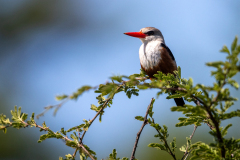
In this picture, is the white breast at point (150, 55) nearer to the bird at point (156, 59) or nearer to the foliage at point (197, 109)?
the bird at point (156, 59)

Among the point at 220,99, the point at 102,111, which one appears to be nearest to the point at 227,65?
the point at 220,99

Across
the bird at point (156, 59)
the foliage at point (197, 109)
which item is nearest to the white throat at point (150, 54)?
the bird at point (156, 59)

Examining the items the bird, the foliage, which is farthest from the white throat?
the foliage

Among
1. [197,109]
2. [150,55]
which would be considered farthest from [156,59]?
[197,109]

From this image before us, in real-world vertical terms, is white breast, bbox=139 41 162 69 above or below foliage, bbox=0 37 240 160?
above

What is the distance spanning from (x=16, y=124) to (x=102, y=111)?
0.70 metres

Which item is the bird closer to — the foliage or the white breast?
the white breast

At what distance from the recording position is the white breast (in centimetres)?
369

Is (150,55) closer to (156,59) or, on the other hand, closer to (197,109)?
(156,59)

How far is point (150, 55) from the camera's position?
12.5 ft

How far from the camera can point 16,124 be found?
2029 mm

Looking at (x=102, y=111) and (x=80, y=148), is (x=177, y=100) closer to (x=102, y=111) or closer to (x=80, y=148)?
(x=102, y=111)

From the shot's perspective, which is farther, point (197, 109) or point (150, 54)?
point (150, 54)

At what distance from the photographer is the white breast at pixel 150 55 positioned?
3689 mm
